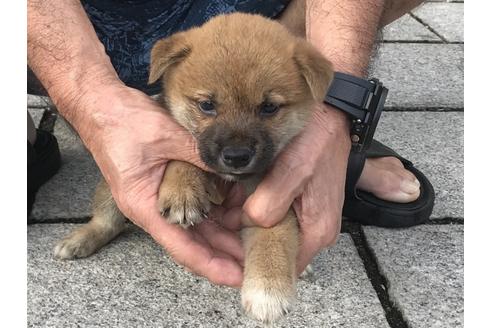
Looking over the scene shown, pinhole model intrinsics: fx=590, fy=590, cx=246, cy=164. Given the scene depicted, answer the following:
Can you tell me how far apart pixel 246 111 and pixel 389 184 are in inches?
38.0

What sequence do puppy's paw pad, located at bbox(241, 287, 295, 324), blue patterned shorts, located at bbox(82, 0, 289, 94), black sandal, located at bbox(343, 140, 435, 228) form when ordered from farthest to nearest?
blue patterned shorts, located at bbox(82, 0, 289, 94)
black sandal, located at bbox(343, 140, 435, 228)
puppy's paw pad, located at bbox(241, 287, 295, 324)

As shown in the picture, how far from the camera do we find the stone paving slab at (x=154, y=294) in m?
2.04

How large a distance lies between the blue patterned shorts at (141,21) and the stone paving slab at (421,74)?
126 centimetres

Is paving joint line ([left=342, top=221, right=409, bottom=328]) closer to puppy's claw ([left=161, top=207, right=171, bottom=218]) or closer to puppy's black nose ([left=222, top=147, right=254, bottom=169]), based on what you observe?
puppy's black nose ([left=222, top=147, right=254, bottom=169])

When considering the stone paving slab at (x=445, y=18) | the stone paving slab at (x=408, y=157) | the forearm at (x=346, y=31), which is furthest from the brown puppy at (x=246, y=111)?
the stone paving slab at (x=445, y=18)

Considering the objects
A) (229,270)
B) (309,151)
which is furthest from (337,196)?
(229,270)

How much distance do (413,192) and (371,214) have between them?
22 cm

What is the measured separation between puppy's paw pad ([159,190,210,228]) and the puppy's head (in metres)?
0.14

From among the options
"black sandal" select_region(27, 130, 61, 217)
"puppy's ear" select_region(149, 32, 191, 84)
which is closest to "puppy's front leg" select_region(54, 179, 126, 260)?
"black sandal" select_region(27, 130, 61, 217)

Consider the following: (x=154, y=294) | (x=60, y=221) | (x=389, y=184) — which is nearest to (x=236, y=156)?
(x=154, y=294)

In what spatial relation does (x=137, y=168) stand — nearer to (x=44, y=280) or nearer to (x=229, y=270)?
(x=229, y=270)

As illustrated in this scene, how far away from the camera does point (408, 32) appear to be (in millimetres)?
5145

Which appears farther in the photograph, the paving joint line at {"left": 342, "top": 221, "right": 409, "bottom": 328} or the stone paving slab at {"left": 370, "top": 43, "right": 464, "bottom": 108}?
the stone paving slab at {"left": 370, "top": 43, "right": 464, "bottom": 108}

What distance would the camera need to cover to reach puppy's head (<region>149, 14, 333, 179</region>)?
1933 mm
